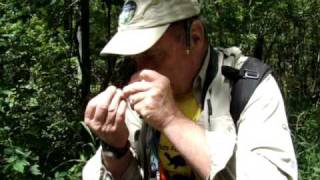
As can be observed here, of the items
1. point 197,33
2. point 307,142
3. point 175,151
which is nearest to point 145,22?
point 197,33

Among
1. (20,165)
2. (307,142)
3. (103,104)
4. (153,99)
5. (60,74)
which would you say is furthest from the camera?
(60,74)

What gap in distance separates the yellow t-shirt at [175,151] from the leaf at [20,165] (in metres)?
1.57

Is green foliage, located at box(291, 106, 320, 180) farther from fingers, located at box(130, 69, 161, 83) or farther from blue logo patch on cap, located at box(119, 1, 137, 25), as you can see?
fingers, located at box(130, 69, 161, 83)

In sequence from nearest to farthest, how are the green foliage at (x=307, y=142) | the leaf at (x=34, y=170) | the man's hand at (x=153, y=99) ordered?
the man's hand at (x=153, y=99) < the leaf at (x=34, y=170) < the green foliage at (x=307, y=142)

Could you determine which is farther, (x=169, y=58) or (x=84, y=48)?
(x=84, y=48)

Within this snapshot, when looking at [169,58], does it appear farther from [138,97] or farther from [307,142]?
[307,142]

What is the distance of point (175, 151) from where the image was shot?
212 cm

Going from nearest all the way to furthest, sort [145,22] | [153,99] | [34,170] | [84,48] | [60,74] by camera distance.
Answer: [153,99], [145,22], [34,170], [60,74], [84,48]

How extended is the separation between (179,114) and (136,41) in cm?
30

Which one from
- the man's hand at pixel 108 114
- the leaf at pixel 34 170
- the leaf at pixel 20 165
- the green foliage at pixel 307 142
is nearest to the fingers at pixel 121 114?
the man's hand at pixel 108 114

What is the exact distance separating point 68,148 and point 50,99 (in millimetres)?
759

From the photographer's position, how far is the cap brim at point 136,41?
6.56 feet

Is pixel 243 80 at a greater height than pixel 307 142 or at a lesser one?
greater

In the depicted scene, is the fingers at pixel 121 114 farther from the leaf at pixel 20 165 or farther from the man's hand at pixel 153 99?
the leaf at pixel 20 165
